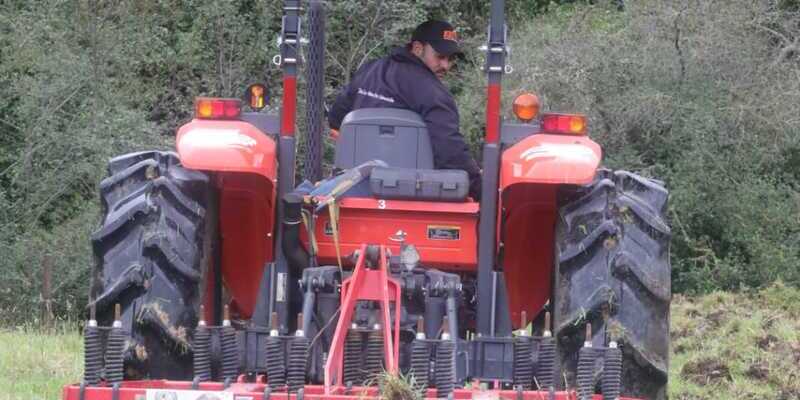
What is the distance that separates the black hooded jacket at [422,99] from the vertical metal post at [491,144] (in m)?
0.35

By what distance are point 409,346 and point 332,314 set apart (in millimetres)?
300

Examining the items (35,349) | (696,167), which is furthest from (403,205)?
(696,167)

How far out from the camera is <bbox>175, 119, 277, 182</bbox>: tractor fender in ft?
17.0

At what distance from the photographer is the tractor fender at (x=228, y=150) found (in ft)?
17.0

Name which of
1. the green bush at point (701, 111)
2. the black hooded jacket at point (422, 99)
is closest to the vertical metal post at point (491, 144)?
the black hooded jacket at point (422, 99)

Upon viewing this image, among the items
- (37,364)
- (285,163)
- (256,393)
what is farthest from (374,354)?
(37,364)

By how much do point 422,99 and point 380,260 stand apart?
0.94m

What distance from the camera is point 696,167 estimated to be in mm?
14352

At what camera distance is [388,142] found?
568cm

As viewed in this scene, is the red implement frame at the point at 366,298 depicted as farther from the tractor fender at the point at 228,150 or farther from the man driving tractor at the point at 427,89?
the man driving tractor at the point at 427,89

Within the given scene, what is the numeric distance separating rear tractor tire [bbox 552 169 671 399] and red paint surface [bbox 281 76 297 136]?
1075 mm

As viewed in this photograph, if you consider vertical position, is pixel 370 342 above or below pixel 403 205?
below

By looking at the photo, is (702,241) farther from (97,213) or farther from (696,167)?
(97,213)

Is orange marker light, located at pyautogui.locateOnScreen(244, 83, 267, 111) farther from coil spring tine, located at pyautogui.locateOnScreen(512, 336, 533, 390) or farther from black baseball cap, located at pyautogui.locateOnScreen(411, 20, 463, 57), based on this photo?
coil spring tine, located at pyautogui.locateOnScreen(512, 336, 533, 390)
